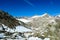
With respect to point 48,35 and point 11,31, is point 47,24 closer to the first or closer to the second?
point 48,35

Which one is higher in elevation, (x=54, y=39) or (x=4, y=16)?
(x=4, y=16)

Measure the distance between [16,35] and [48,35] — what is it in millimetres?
2714

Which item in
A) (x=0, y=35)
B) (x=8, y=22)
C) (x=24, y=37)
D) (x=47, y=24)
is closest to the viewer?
(x=0, y=35)

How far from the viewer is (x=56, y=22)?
1455 cm

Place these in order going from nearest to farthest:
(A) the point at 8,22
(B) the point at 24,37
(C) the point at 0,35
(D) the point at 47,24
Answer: (C) the point at 0,35
(B) the point at 24,37
(A) the point at 8,22
(D) the point at 47,24

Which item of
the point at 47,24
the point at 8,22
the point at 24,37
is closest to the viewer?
the point at 24,37

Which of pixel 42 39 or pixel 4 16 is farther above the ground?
pixel 4 16

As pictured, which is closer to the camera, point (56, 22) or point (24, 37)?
point (24, 37)

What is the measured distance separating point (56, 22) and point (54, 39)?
2.40 metres

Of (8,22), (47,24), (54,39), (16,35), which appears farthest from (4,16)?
(54,39)

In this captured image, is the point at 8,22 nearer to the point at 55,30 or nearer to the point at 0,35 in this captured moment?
the point at 0,35

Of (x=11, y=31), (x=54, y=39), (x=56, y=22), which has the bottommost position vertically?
(x=54, y=39)

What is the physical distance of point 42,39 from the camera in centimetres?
1228

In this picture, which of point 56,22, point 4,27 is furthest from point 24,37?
point 56,22
